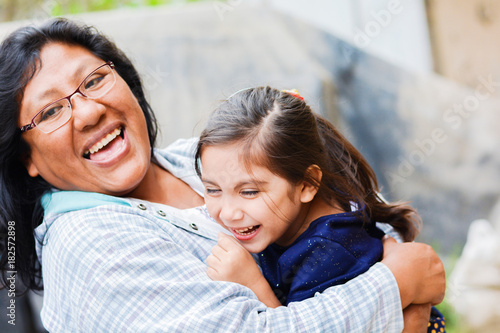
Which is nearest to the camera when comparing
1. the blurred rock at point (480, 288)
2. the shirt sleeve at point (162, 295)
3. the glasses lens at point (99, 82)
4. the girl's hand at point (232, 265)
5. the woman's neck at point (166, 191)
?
the shirt sleeve at point (162, 295)

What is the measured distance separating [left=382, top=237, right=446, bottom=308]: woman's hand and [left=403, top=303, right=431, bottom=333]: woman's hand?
2 cm

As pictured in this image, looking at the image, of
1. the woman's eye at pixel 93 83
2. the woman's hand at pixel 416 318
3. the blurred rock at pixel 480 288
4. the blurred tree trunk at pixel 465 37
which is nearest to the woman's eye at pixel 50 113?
the woman's eye at pixel 93 83

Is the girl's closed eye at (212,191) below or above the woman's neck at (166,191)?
above

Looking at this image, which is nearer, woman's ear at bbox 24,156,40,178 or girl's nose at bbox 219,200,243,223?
girl's nose at bbox 219,200,243,223

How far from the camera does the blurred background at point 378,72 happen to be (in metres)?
4.36

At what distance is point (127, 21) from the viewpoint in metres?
4.32

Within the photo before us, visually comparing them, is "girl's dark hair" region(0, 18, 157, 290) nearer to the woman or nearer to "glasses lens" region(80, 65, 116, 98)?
the woman

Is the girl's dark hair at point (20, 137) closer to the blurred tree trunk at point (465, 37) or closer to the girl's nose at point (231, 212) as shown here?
the girl's nose at point (231, 212)

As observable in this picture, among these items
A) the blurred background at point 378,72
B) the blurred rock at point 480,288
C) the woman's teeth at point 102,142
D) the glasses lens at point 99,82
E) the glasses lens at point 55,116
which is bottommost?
the blurred rock at point 480,288

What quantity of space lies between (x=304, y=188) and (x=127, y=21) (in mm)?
3271

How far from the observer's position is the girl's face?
140 centimetres

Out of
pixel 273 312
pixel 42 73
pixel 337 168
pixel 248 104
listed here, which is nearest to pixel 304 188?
pixel 337 168

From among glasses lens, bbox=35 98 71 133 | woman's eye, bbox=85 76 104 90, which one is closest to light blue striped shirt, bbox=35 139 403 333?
glasses lens, bbox=35 98 71 133

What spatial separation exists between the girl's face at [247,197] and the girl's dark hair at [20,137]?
555 millimetres
